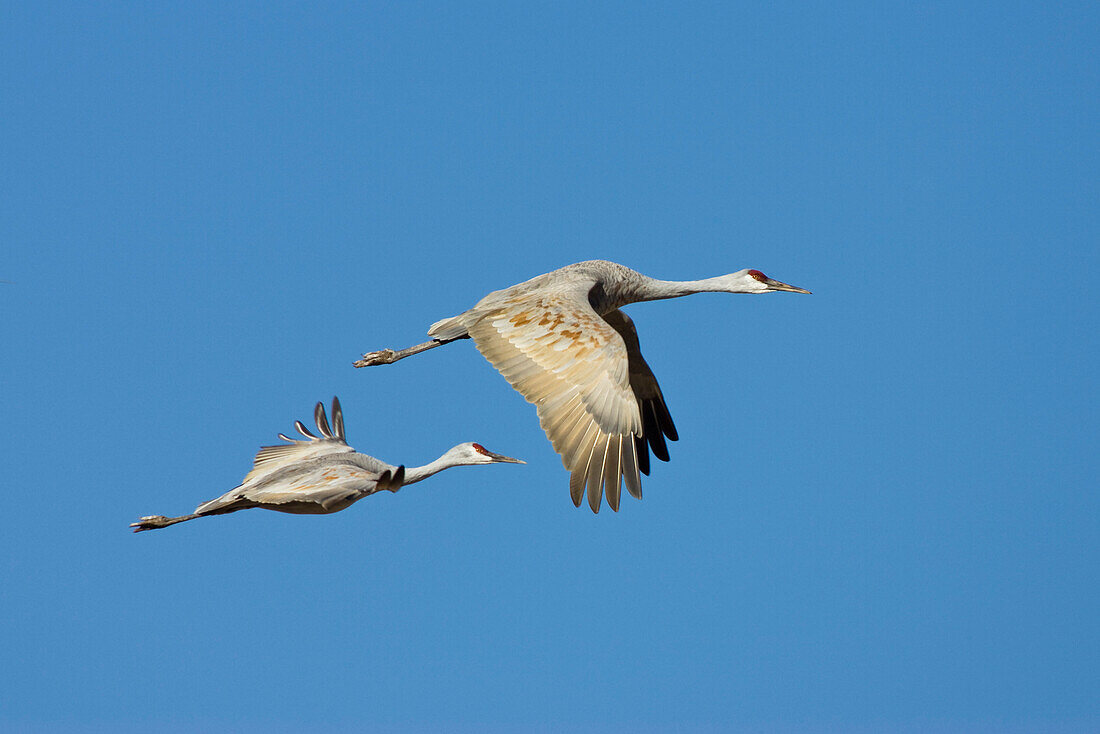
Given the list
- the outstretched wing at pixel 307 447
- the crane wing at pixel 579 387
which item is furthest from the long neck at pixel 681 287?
the outstretched wing at pixel 307 447

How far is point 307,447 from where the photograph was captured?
46.8 ft

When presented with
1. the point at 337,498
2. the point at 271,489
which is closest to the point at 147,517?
the point at 271,489

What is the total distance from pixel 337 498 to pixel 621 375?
2.75 meters

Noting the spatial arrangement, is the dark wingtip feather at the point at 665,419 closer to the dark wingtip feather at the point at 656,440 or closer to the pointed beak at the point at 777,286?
the dark wingtip feather at the point at 656,440

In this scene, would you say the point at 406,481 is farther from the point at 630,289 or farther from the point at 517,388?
the point at 630,289

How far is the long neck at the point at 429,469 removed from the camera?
13.2 meters

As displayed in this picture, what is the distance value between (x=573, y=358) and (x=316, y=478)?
8.44ft

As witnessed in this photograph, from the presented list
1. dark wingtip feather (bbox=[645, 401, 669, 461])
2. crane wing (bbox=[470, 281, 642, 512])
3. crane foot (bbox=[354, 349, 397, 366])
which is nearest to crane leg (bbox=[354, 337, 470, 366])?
crane foot (bbox=[354, 349, 397, 366])

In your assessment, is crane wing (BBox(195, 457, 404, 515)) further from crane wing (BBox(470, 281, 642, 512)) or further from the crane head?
the crane head

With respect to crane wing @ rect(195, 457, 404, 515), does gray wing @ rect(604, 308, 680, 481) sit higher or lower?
higher

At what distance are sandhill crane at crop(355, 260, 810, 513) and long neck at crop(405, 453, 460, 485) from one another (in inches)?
50.6

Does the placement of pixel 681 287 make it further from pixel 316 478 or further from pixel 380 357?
pixel 316 478

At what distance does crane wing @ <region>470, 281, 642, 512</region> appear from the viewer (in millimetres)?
11453

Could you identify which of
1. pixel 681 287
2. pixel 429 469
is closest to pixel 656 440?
pixel 681 287
